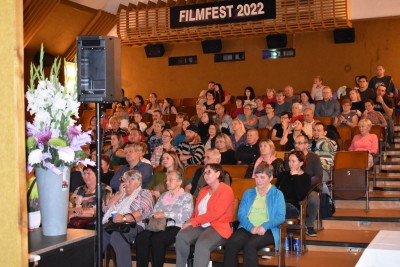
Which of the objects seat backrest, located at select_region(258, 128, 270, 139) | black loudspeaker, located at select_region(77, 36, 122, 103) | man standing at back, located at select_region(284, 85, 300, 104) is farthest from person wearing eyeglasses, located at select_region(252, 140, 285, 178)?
man standing at back, located at select_region(284, 85, 300, 104)

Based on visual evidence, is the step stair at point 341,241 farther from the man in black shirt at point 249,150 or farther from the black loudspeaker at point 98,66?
the black loudspeaker at point 98,66

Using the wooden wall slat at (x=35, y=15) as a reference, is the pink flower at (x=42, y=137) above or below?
below

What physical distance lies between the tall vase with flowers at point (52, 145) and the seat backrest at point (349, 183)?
5.28 meters

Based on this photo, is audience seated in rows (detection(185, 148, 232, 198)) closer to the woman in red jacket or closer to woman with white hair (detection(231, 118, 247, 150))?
the woman in red jacket

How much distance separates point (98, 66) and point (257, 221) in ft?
9.10

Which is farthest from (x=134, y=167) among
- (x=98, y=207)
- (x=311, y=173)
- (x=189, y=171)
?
(x=98, y=207)

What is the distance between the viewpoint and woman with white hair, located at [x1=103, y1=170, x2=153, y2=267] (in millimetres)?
6201

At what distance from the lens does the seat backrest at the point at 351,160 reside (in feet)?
26.3

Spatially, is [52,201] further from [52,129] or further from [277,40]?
[277,40]

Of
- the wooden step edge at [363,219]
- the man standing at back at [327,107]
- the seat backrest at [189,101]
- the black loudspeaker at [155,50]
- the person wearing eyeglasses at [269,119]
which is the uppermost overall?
the black loudspeaker at [155,50]

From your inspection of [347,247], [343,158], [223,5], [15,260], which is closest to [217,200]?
[347,247]

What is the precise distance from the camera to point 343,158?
8164 mm

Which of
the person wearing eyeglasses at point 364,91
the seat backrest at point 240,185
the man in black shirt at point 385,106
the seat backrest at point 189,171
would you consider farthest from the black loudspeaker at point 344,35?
the seat backrest at point 240,185

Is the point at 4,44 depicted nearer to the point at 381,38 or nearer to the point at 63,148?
the point at 63,148
